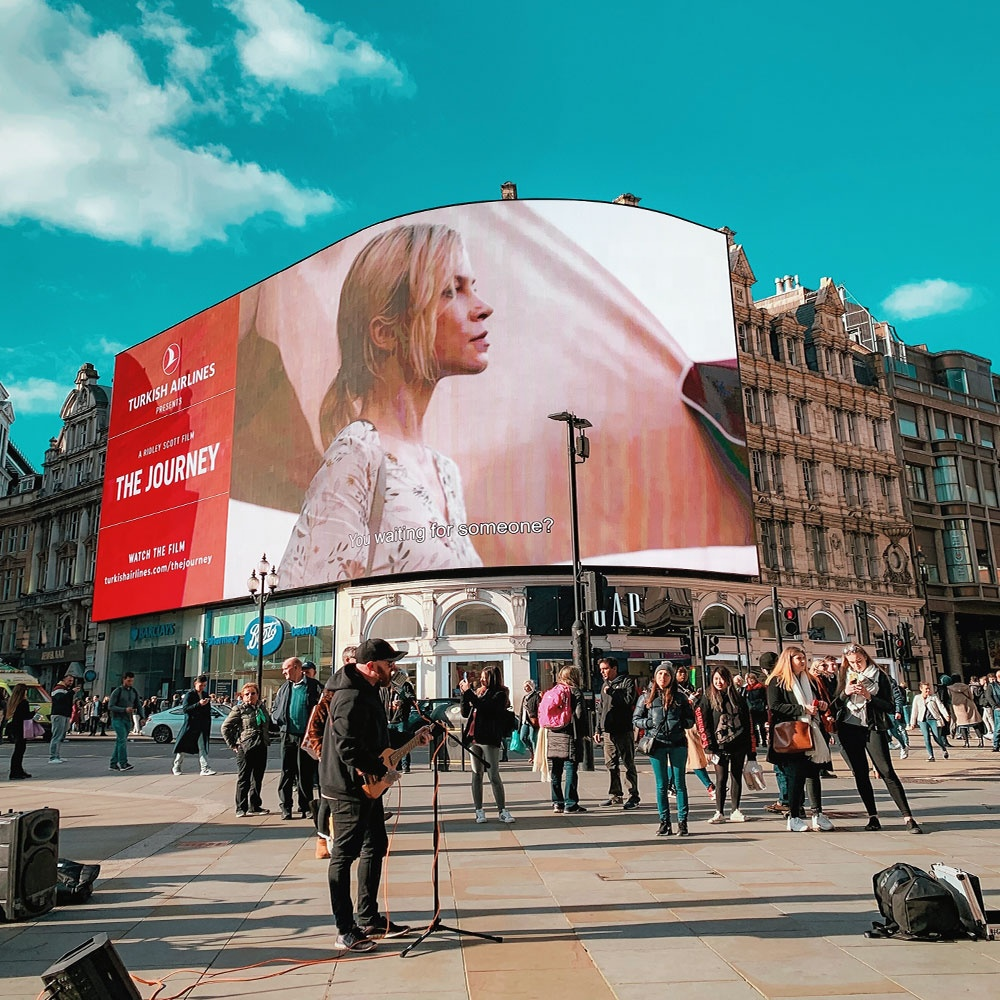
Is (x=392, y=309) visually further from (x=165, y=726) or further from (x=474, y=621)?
(x=165, y=726)

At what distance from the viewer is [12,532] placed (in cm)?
6512

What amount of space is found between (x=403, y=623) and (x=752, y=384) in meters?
A: 19.9

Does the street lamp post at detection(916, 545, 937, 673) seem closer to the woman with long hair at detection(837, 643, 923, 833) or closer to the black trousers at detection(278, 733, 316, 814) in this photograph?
the woman with long hair at detection(837, 643, 923, 833)

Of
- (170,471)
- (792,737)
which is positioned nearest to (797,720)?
(792,737)

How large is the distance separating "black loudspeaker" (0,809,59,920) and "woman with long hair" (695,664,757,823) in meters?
6.84

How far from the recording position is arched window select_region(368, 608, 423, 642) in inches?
1422

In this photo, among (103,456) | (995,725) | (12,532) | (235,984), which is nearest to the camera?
(235,984)

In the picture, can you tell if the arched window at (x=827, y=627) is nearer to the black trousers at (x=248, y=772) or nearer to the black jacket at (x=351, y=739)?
the black trousers at (x=248, y=772)

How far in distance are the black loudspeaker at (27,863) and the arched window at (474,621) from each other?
2923 cm

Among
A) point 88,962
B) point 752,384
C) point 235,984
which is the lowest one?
point 235,984

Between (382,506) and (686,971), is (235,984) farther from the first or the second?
(382,506)

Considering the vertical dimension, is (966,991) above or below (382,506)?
below

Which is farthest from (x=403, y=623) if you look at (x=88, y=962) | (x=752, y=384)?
(x=88, y=962)

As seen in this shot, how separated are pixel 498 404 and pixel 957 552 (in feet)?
88.7
